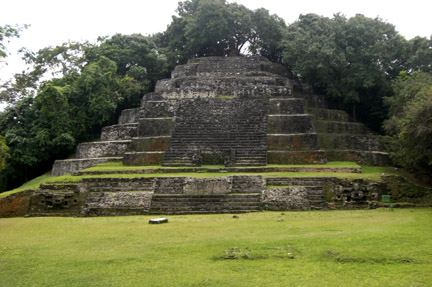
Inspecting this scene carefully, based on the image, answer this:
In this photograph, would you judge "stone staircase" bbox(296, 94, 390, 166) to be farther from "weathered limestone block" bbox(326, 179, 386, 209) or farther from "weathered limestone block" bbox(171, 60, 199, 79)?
"weathered limestone block" bbox(171, 60, 199, 79)

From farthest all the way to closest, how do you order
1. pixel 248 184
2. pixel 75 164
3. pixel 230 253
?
pixel 75 164
pixel 248 184
pixel 230 253

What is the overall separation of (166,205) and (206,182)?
1.52 metres

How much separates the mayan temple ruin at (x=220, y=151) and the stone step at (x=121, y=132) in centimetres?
6

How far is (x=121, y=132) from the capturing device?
71.5ft

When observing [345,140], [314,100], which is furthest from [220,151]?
[314,100]

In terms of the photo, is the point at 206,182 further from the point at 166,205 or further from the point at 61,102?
the point at 61,102

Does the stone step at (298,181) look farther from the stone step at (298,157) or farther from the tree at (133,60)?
the tree at (133,60)

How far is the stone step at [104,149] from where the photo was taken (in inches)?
811

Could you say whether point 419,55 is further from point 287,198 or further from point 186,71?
point 287,198

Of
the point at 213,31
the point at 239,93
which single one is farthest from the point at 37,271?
the point at 213,31

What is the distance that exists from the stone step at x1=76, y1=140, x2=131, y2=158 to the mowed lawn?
992cm

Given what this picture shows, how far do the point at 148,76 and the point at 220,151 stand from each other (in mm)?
13063

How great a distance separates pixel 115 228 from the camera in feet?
33.9

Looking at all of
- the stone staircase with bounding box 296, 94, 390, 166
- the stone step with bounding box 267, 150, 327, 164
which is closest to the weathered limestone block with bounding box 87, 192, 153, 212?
the stone step with bounding box 267, 150, 327, 164
